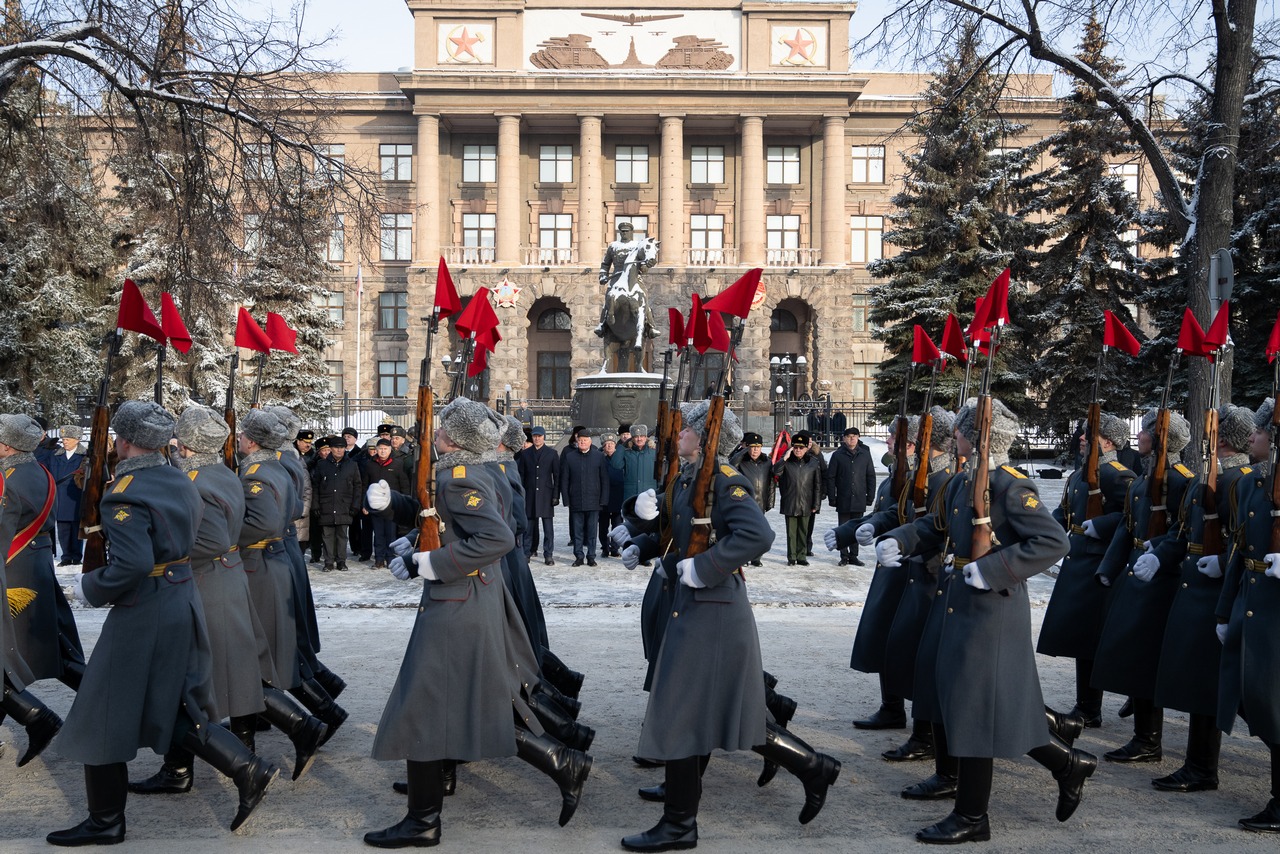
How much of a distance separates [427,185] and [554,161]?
22.1 ft

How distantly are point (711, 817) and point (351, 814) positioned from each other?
5.59ft

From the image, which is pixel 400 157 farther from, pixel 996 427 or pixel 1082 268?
pixel 996 427

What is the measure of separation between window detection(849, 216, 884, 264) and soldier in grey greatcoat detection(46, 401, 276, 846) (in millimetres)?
54779

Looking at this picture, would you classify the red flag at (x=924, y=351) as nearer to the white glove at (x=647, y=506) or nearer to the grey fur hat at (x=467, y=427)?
the white glove at (x=647, y=506)

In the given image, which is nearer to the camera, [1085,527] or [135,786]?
[135,786]

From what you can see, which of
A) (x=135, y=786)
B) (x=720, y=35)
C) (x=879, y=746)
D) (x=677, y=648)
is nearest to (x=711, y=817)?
(x=677, y=648)

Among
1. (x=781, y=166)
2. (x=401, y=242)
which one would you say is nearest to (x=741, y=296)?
(x=781, y=166)

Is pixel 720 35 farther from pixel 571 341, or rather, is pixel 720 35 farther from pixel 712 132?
pixel 571 341

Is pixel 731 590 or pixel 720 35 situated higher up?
pixel 720 35

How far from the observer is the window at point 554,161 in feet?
187

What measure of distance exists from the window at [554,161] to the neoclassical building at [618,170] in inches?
4.1

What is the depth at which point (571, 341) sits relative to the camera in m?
54.5

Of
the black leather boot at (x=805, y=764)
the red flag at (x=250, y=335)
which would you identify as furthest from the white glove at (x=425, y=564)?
the red flag at (x=250, y=335)

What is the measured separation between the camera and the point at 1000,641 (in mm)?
5012
